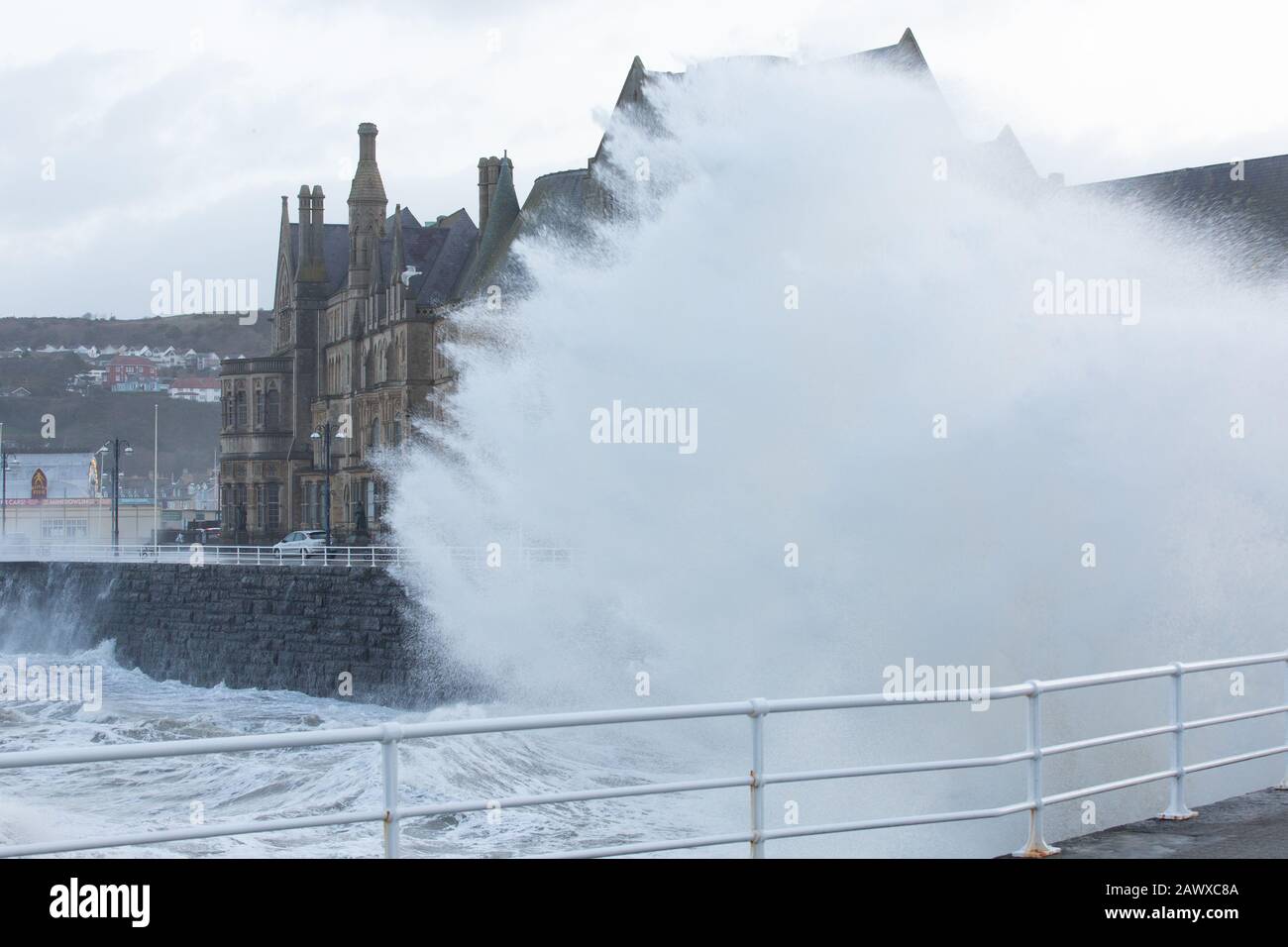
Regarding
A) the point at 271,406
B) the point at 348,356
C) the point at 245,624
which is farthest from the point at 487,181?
the point at 245,624

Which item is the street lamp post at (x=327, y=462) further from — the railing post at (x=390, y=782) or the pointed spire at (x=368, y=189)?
the railing post at (x=390, y=782)

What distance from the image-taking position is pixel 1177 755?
9328 millimetres

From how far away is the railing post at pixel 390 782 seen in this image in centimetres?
640

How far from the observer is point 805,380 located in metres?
Result: 20.4

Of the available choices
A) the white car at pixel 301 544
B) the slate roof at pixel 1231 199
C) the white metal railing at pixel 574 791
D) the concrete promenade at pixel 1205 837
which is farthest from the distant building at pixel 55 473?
the white metal railing at pixel 574 791

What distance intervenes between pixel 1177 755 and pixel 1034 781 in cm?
158

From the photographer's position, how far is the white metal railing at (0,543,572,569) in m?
32.0

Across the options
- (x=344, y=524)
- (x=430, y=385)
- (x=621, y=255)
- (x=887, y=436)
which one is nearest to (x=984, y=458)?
(x=887, y=436)

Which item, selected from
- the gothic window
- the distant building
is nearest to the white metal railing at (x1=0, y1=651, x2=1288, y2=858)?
the gothic window

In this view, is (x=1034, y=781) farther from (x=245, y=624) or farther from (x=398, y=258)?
(x=398, y=258)

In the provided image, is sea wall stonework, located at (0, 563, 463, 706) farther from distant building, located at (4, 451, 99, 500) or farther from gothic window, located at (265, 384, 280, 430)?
distant building, located at (4, 451, 99, 500)

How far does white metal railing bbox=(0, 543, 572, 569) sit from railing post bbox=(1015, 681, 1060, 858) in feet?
63.8
